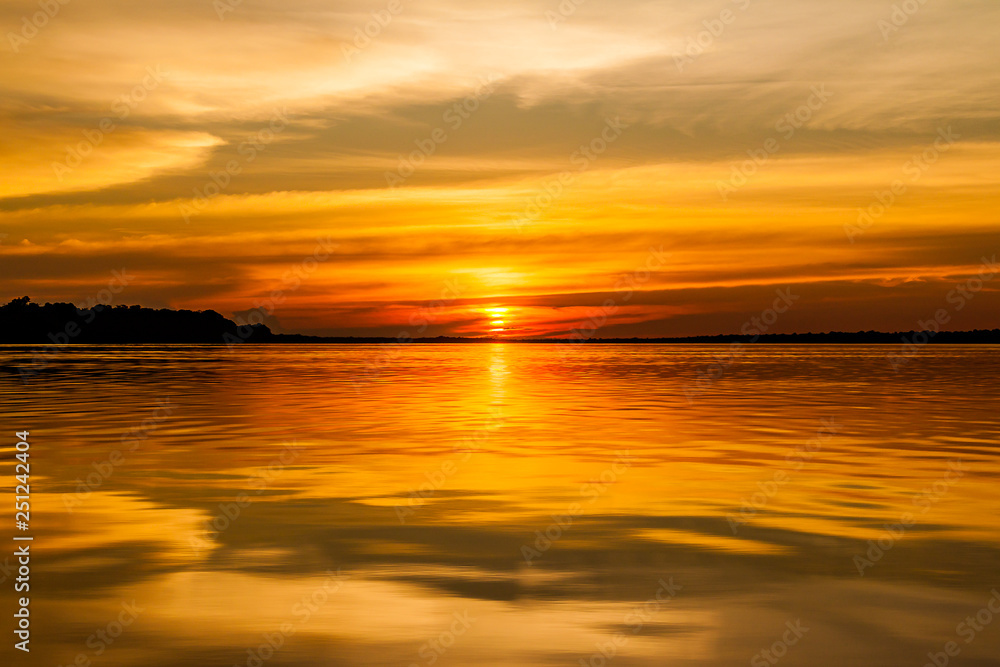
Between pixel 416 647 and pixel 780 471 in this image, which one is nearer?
pixel 416 647

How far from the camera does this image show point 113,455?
62.1ft

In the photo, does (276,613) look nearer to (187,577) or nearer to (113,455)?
(187,577)

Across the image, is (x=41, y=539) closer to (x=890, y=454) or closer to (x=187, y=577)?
(x=187, y=577)

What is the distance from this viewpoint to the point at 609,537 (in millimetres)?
11828

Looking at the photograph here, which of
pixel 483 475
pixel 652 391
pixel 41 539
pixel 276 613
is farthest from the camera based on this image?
pixel 652 391

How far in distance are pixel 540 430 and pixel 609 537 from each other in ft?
41.9

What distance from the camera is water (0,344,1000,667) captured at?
791cm

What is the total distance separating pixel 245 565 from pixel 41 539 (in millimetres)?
3237

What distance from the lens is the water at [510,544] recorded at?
26.0 ft

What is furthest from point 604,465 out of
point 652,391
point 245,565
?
point 652,391

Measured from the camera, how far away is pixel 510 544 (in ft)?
37.4

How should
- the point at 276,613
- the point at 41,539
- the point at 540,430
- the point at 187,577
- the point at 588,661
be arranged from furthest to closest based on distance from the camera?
the point at 540,430
the point at 41,539
the point at 187,577
the point at 276,613
the point at 588,661

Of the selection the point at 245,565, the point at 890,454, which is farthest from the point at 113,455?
the point at 890,454

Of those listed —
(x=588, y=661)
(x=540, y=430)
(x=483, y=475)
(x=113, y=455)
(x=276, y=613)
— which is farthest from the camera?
(x=540, y=430)
